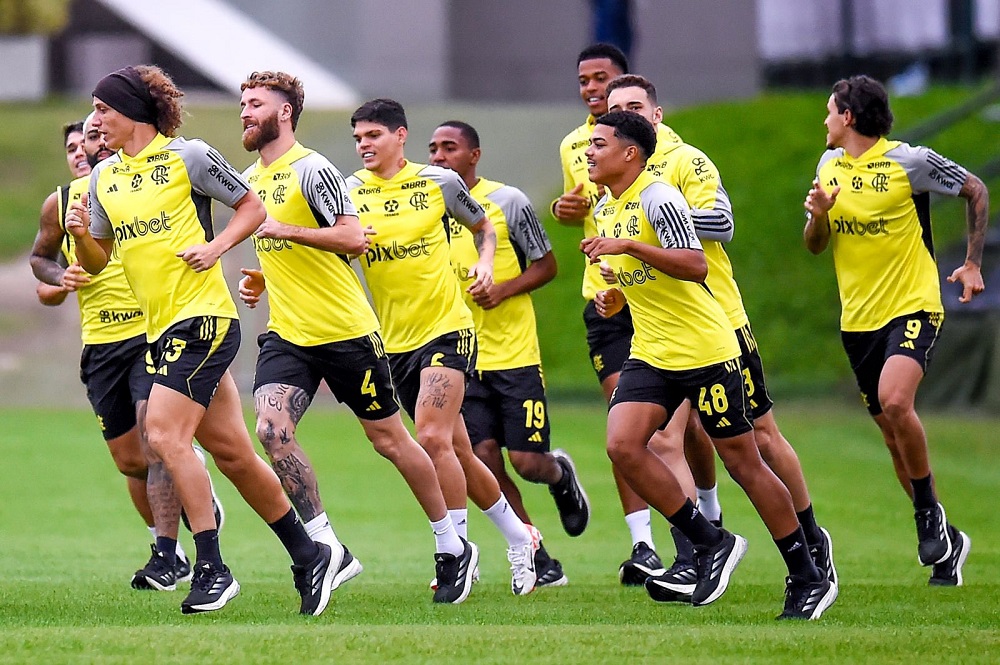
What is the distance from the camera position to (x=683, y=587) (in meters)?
7.84

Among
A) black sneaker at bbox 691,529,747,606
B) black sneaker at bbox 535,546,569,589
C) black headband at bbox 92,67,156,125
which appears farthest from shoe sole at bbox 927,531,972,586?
black headband at bbox 92,67,156,125

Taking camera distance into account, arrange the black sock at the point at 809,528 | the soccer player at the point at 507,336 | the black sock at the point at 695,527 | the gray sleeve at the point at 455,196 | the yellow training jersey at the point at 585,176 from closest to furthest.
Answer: the black sock at the point at 695,527 < the black sock at the point at 809,528 < the gray sleeve at the point at 455,196 < the yellow training jersey at the point at 585,176 < the soccer player at the point at 507,336

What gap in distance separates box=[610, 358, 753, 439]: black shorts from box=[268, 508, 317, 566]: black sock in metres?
1.57

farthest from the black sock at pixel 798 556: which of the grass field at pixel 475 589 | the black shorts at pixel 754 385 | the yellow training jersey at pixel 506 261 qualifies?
the yellow training jersey at pixel 506 261

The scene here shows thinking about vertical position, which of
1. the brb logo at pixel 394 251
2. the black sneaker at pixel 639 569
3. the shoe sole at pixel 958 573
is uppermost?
the brb logo at pixel 394 251

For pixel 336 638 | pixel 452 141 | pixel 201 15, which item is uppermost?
pixel 452 141

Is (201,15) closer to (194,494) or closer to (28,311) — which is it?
(28,311)

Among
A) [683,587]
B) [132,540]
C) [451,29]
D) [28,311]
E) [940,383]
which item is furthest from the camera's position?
[451,29]

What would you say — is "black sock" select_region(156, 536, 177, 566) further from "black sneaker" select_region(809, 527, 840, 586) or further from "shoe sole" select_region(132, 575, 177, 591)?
"black sneaker" select_region(809, 527, 840, 586)

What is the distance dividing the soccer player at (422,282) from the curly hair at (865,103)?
2.10 meters

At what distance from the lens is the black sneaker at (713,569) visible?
750 cm

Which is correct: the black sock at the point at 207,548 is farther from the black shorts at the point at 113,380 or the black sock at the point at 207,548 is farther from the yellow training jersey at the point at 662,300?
the yellow training jersey at the point at 662,300

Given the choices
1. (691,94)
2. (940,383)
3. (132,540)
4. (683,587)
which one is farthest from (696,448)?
(691,94)

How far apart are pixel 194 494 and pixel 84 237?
4.27 ft
